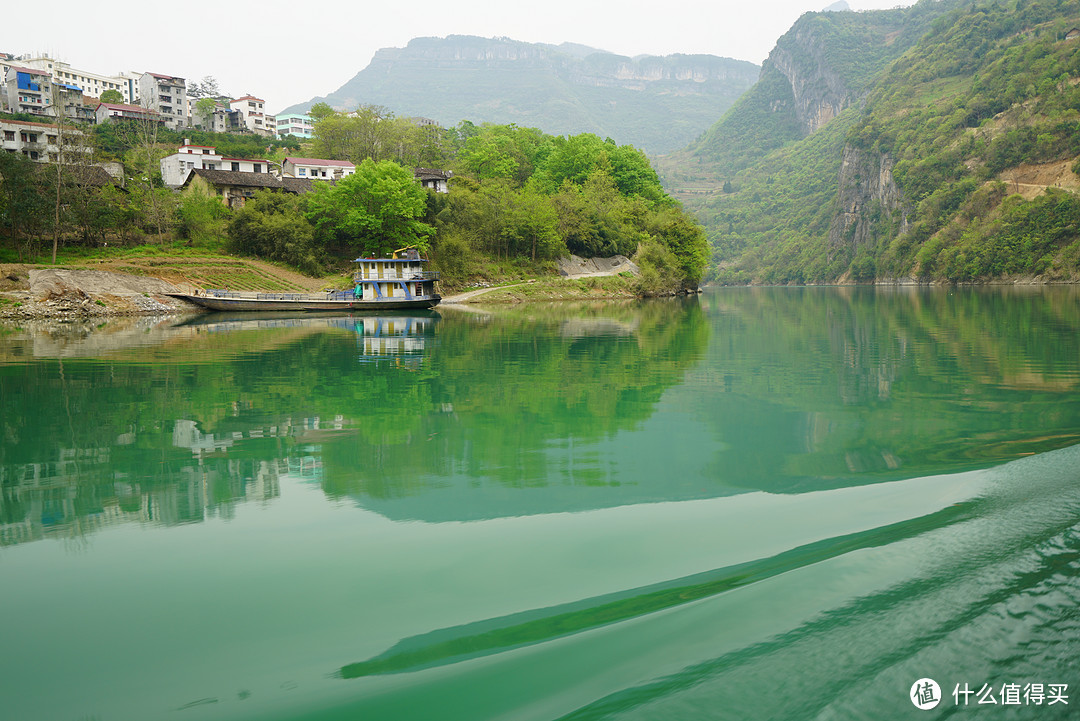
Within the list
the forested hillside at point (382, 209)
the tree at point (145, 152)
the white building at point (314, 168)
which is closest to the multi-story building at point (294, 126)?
the tree at point (145, 152)

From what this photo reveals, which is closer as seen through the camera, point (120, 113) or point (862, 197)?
point (120, 113)

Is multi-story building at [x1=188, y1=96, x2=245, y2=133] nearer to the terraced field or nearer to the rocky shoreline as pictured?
the terraced field

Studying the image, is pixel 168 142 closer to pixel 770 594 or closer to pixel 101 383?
pixel 101 383

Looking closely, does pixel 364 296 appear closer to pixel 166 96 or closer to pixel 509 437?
pixel 509 437

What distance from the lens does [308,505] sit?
7.62 meters

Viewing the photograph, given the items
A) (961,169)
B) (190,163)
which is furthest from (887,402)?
(961,169)

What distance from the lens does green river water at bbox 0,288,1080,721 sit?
4176mm

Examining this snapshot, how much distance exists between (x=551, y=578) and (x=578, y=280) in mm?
66584

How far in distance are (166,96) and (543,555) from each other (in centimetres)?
14534

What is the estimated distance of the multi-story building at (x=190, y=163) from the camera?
81.1 meters

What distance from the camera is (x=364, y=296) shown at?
54.2m

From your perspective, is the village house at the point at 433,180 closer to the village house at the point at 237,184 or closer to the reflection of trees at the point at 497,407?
the village house at the point at 237,184

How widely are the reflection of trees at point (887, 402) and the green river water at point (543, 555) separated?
104mm

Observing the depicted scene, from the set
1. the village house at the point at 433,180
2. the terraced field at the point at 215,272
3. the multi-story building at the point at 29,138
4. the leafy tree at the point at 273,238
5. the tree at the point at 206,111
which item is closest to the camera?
the terraced field at the point at 215,272
